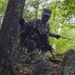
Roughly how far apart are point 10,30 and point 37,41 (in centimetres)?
109

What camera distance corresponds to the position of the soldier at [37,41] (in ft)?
23.9

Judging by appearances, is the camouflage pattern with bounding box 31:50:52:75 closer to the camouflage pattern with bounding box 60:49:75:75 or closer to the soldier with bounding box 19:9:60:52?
the soldier with bounding box 19:9:60:52

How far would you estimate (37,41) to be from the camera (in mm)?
7582

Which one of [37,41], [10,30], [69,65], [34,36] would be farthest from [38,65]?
[10,30]

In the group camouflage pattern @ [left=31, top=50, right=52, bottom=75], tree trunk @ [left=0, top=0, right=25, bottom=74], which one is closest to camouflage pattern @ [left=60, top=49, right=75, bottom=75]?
camouflage pattern @ [left=31, top=50, right=52, bottom=75]

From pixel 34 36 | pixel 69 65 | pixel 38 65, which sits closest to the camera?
pixel 38 65

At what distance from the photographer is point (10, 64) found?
6.74 metres

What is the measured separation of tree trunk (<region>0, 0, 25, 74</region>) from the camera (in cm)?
674

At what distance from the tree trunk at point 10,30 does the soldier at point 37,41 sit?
35cm

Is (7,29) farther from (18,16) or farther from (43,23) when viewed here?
(43,23)

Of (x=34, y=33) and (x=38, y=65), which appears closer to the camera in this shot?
(x=38, y=65)

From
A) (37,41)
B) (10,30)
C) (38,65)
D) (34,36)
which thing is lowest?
(38,65)

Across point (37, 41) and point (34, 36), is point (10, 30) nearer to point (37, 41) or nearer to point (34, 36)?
point (34, 36)

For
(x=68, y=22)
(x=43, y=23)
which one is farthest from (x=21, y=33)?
(x=68, y=22)
